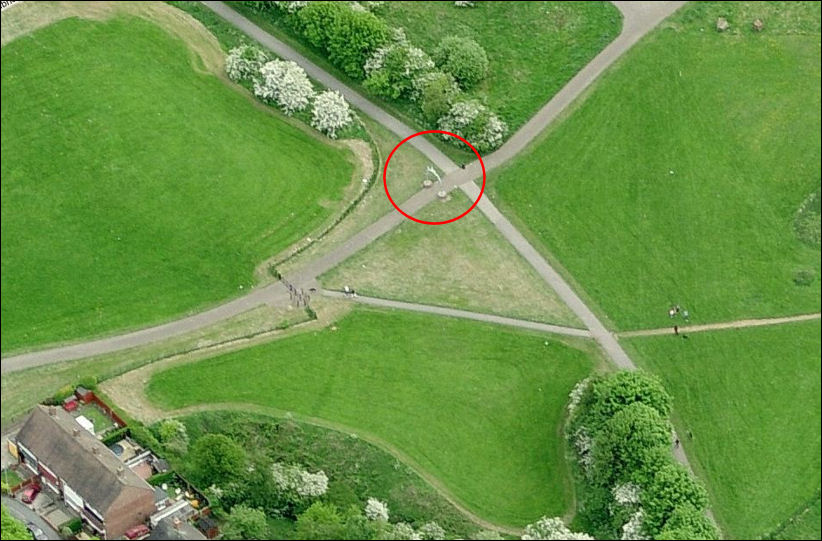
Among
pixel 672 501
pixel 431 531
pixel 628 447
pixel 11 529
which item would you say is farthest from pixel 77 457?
pixel 672 501

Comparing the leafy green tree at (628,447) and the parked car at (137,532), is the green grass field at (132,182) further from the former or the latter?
the leafy green tree at (628,447)

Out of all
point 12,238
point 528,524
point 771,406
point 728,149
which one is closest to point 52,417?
point 12,238

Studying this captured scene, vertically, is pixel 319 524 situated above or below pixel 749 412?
above

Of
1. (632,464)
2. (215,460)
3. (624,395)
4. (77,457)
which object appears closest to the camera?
(77,457)

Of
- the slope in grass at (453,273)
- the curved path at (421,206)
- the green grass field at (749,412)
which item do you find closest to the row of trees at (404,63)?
the curved path at (421,206)

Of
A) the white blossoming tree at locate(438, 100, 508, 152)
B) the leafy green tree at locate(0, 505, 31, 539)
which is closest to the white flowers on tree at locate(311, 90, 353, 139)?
the white blossoming tree at locate(438, 100, 508, 152)

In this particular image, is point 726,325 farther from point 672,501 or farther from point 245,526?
point 245,526
